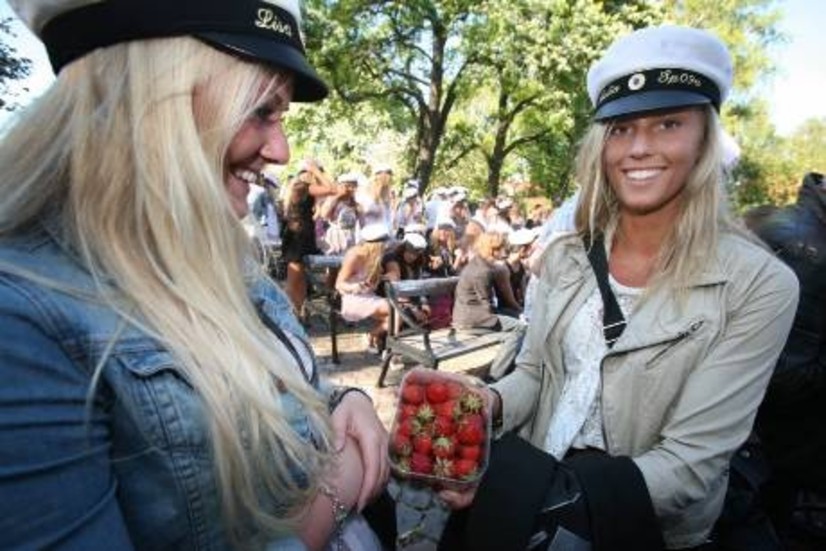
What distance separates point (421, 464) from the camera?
1.57 m

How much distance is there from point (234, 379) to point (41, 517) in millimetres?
284

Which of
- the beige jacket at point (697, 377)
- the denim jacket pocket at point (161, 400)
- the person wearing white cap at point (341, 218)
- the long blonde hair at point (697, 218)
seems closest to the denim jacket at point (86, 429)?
the denim jacket pocket at point (161, 400)

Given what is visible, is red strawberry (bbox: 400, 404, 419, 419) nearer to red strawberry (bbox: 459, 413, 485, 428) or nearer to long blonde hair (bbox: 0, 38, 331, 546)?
red strawberry (bbox: 459, 413, 485, 428)

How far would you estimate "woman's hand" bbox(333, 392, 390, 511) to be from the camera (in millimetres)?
1266

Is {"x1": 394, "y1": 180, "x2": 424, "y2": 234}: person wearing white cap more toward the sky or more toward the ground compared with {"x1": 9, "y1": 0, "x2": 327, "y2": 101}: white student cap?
more toward the ground

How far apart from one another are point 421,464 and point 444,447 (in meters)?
0.07

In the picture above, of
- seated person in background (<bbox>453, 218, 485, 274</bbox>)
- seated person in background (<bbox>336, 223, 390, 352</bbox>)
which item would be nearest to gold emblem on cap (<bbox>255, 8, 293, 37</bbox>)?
seated person in background (<bbox>336, 223, 390, 352</bbox>)

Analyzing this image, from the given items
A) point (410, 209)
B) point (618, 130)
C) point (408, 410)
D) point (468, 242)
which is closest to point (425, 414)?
point (408, 410)

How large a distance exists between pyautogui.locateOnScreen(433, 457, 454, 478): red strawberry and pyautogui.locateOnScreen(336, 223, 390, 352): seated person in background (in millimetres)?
5335

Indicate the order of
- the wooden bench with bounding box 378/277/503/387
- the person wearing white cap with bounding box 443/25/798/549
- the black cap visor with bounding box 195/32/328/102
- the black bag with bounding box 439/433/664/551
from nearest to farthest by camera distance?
the black cap visor with bounding box 195/32/328/102
the black bag with bounding box 439/433/664/551
the person wearing white cap with bounding box 443/25/798/549
the wooden bench with bounding box 378/277/503/387

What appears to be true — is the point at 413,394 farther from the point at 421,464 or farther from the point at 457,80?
the point at 457,80

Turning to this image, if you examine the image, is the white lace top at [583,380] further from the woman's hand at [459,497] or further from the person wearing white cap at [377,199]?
the person wearing white cap at [377,199]

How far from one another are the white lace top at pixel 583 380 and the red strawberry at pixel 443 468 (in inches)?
17.5

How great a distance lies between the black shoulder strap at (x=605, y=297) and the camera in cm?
183
